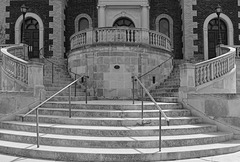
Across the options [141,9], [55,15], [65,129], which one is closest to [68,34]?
[55,15]

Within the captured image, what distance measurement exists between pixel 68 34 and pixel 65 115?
41.3 feet

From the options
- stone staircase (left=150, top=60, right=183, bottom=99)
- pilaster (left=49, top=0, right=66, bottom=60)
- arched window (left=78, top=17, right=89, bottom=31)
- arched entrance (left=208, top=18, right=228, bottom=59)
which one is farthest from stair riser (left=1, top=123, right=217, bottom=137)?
arched window (left=78, top=17, right=89, bottom=31)

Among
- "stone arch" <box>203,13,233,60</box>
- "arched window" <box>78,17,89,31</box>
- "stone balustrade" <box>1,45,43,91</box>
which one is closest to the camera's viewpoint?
"stone balustrade" <box>1,45,43,91</box>

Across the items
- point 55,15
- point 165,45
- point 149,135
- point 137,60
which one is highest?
point 55,15

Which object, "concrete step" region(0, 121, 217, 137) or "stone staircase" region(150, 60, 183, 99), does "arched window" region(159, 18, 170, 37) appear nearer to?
"stone staircase" region(150, 60, 183, 99)

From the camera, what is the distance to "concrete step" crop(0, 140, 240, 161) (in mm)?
5656

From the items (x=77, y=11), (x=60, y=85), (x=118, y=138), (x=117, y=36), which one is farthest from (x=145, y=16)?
(x=118, y=138)

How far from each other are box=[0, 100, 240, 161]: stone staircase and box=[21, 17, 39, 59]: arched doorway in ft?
37.6

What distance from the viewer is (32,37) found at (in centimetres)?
1922

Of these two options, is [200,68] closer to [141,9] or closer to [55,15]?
[141,9]

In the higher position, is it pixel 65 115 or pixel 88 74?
pixel 88 74

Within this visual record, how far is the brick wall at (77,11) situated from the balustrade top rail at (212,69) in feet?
37.0

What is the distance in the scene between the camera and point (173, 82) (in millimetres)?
12469

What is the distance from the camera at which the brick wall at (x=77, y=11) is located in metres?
19.7
